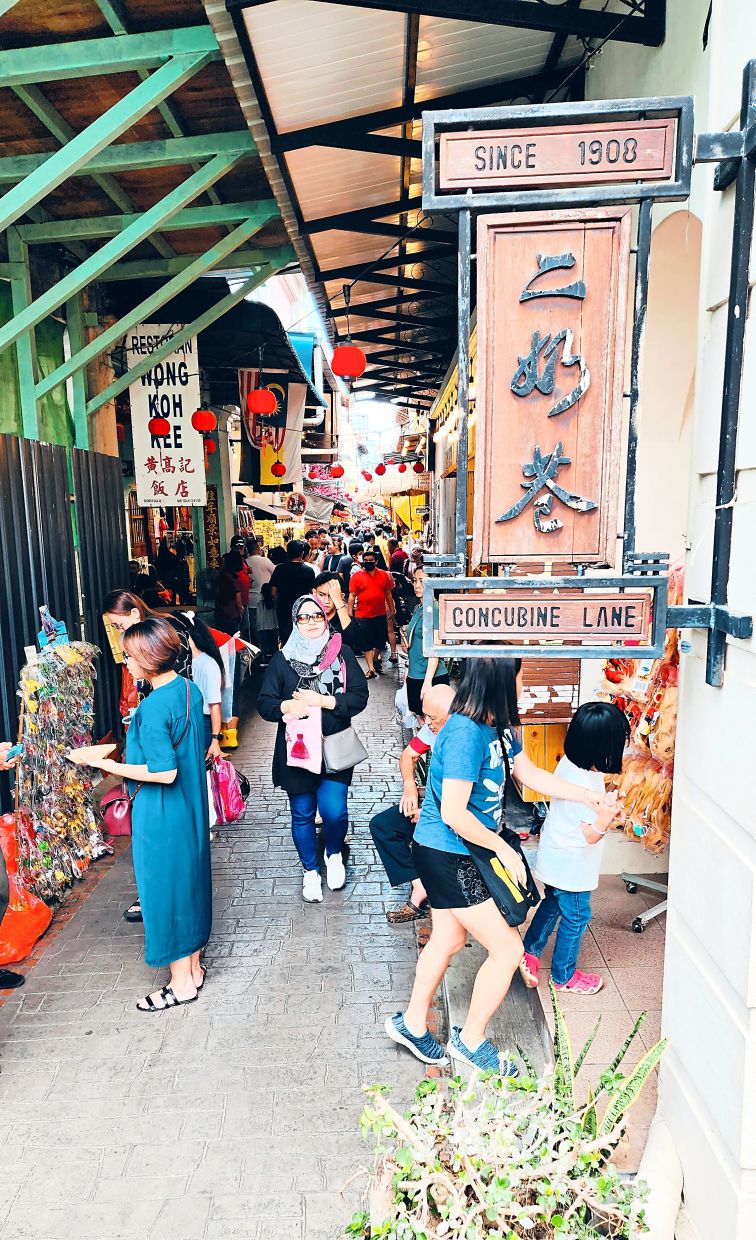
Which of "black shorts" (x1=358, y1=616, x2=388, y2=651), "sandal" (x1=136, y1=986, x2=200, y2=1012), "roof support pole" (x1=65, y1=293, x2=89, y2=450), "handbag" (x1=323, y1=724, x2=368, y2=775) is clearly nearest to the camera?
"sandal" (x1=136, y1=986, x2=200, y2=1012)

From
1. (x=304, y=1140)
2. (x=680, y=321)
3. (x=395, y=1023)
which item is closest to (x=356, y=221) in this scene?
(x=680, y=321)

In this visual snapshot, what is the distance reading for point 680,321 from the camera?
4746 millimetres

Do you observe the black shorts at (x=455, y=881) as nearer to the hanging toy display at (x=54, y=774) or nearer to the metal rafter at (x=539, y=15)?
the hanging toy display at (x=54, y=774)

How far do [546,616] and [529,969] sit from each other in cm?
236

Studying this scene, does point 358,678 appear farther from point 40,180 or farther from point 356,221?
point 356,221

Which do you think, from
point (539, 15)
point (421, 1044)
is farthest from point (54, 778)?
point (539, 15)

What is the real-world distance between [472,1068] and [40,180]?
5412 mm

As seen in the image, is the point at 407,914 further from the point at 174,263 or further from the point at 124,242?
the point at 174,263

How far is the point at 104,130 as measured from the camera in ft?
15.5

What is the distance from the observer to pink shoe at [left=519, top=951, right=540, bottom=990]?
12.4 feet

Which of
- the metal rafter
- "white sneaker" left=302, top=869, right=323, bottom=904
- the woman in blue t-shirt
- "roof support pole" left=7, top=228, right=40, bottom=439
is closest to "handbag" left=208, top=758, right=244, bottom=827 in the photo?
"white sneaker" left=302, top=869, right=323, bottom=904

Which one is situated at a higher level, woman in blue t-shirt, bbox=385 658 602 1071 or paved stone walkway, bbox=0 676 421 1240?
woman in blue t-shirt, bbox=385 658 602 1071

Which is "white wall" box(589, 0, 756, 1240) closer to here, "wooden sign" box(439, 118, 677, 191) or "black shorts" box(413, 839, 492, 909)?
"wooden sign" box(439, 118, 677, 191)

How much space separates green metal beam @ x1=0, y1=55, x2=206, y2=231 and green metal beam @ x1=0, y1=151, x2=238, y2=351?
916 millimetres
